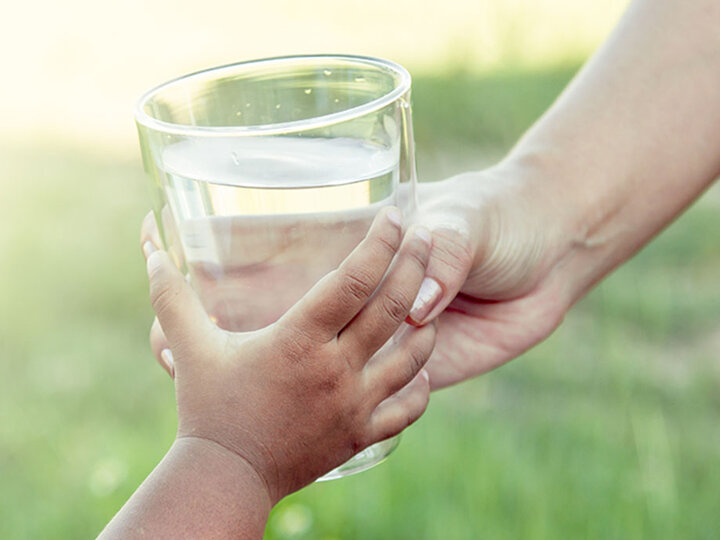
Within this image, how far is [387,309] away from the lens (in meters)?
0.75

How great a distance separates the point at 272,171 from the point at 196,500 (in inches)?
9.7

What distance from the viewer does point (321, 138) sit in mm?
665

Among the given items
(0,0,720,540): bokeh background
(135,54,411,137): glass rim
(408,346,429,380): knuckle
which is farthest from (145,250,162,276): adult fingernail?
(0,0,720,540): bokeh background

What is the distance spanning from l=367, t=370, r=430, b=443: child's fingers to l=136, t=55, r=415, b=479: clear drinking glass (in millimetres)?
35

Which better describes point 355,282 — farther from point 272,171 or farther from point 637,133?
point 637,133

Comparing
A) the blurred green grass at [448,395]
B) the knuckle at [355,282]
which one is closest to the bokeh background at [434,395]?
the blurred green grass at [448,395]

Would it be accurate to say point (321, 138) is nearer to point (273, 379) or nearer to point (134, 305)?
point (273, 379)

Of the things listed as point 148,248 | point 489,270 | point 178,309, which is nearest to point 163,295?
point 178,309

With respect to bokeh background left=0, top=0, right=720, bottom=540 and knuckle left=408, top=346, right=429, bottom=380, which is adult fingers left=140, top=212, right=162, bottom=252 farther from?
bokeh background left=0, top=0, right=720, bottom=540

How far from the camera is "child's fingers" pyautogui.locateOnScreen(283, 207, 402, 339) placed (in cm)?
71

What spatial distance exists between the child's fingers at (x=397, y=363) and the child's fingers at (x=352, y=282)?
0.07 meters

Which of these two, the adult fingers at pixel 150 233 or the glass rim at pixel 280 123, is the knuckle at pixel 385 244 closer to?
the glass rim at pixel 280 123

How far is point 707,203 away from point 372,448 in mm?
1903

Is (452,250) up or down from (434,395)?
up
